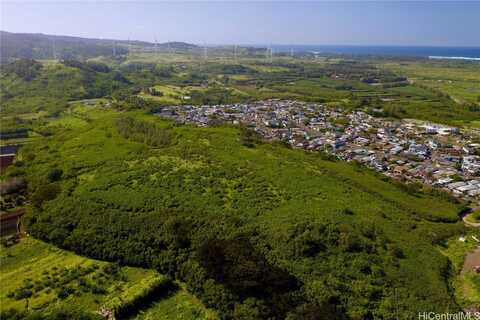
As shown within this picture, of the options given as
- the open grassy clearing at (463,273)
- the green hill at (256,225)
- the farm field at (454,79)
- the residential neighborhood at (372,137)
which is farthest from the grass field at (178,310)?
the farm field at (454,79)

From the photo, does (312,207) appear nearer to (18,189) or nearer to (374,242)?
(374,242)

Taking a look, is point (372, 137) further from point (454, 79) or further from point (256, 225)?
point (454, 79)

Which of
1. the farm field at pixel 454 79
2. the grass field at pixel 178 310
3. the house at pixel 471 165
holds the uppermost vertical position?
the farm field at pixel 454 79

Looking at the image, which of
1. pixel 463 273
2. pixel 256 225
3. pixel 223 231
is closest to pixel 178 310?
pixel 223 231

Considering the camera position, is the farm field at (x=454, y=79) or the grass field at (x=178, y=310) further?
the farm field at (x=454, y=79)

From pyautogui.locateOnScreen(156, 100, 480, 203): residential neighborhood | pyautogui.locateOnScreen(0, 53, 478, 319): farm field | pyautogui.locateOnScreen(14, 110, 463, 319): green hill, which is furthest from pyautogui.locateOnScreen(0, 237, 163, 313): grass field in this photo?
pyautogui.locateOnScreen(156, 100, 480, 203): residential neighborhood

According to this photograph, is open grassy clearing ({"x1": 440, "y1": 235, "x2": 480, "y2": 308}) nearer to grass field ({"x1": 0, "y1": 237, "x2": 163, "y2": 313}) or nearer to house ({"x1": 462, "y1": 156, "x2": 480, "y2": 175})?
house ({"x1": 462, "y1": 156, "x2": 480, "y2": 175})

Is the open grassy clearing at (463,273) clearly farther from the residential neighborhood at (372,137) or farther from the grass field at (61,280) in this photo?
the grass field at (61,280)
